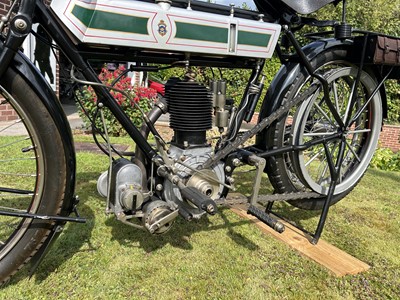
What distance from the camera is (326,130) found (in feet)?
8.98

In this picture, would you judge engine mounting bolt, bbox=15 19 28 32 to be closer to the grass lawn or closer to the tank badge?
the tank badge

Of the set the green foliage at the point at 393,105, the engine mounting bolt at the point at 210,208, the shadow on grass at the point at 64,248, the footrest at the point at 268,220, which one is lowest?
the green foliage at the point at 393,105

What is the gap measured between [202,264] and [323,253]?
821 mm

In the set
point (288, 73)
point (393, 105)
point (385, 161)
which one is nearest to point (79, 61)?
point (288, 73)

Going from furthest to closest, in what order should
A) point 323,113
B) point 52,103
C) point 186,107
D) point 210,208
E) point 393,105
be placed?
point 393,105
point 323,113
point 186,107
point 210,208
point 52,103

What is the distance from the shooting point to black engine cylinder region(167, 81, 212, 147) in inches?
84.1

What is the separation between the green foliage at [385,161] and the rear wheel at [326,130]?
164 inches

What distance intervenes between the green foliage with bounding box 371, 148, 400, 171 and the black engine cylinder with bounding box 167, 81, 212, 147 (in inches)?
213

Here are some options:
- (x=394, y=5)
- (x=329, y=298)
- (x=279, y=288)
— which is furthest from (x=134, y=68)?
(x=394, y=5)

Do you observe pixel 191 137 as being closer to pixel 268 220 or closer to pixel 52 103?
pixel 268 220

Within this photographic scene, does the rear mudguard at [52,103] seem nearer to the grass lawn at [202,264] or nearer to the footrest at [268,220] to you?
the grass lawn at [202,264]

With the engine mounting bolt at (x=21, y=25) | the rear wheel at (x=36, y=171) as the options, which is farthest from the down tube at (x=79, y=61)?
the rear wheel at (x=36, y=171)

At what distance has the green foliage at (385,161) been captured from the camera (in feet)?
22.1

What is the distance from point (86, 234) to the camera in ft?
8.28
